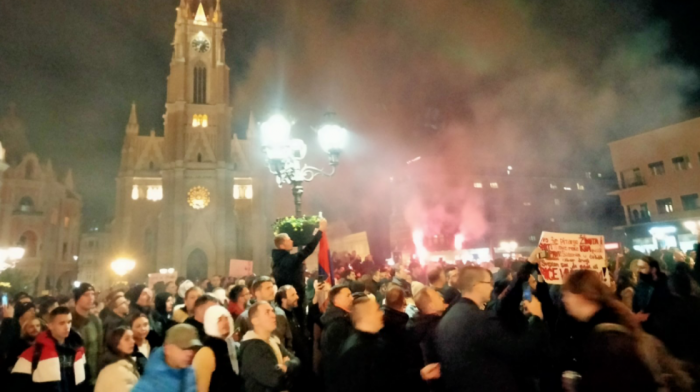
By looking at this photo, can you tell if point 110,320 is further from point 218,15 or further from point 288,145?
point 218,15

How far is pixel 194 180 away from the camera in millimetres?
A: 44844

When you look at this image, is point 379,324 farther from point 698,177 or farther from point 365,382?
point 698,177

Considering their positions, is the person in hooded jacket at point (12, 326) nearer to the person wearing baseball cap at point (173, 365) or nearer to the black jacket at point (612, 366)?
the person wearing baseball cap at point (173, 365)

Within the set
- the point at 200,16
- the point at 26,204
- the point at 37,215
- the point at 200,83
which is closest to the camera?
the point at 37,215

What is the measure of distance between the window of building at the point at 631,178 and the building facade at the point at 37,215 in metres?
49.5

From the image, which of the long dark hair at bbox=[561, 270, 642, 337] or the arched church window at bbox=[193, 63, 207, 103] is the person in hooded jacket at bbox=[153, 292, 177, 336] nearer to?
the long dark hair at bbox=[561, 270, 642, 337]

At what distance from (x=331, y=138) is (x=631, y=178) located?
2877cm

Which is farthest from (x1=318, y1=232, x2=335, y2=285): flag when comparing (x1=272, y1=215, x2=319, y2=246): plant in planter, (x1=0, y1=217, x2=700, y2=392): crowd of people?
(x1=0, y1=217, x2=700, y2=392): crowd of people

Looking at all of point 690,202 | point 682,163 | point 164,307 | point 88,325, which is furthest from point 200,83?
point 88,325

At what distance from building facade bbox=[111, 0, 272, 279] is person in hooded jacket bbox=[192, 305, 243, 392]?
41.2 m

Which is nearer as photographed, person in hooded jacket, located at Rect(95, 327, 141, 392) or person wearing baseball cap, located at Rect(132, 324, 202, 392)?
person wearing baseball cap, located at Rect(132, 324, 202, 392)

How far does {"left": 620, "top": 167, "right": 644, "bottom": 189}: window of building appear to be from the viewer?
27.8m

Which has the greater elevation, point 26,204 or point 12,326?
point 26,204

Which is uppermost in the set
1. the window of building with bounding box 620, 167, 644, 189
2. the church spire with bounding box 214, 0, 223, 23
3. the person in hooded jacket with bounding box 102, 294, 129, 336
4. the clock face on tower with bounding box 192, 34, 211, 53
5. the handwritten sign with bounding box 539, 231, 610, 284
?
the church spire with bounding box 214, 0, 223, 23
